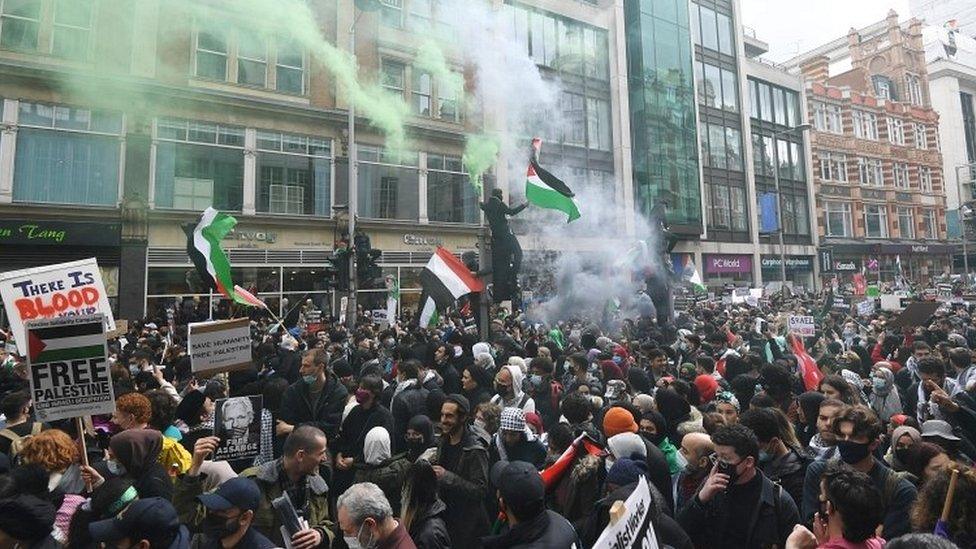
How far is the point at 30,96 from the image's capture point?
1825 cm

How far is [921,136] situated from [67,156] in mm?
57949

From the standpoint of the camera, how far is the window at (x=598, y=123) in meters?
31.1

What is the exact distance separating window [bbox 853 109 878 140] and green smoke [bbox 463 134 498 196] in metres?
32.7

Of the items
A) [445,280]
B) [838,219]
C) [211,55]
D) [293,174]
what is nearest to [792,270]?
[838,219]

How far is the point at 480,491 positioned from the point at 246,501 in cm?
151

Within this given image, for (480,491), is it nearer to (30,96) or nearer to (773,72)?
(30,96)

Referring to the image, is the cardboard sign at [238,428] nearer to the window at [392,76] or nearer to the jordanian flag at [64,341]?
the jordanian flag at [64,341]

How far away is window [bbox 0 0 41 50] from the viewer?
58.0ft

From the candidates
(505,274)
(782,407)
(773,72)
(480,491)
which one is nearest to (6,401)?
(480,491)

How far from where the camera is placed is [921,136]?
47844 millimetres

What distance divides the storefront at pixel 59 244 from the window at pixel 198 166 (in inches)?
83.0

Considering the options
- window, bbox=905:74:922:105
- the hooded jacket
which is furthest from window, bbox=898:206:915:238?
the hooded jacket

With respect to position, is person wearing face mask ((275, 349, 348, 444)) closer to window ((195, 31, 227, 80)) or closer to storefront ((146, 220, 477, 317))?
storefront ((146, 220, 477, 317))

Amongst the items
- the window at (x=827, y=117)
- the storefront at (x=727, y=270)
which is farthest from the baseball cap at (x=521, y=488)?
the window at (x=827, y=117)
